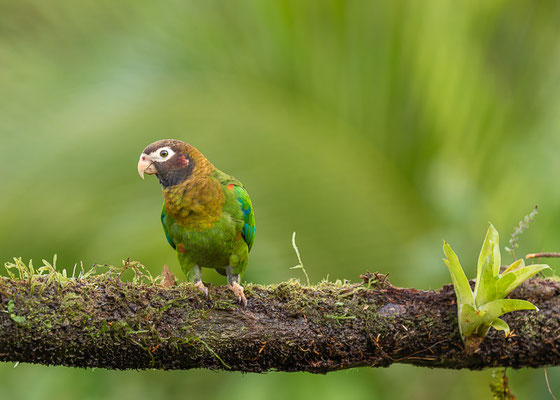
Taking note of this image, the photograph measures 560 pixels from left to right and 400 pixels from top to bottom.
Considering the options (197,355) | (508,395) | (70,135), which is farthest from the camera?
(70,135)

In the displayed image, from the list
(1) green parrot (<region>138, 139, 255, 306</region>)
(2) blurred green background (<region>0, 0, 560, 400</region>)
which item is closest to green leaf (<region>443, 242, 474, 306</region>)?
(1) green parrot (<region>138, 139, 255, 306</region>)

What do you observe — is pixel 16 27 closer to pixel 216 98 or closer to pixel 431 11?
pixel 216 98

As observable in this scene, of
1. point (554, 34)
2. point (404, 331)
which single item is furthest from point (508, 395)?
point (554, 34)

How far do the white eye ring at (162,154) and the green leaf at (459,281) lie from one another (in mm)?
2460

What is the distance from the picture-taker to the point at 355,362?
3.30 meters

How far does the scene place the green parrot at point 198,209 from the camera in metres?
4.73

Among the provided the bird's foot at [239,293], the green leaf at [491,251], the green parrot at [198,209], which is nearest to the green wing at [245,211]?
the green parrot at [198,209]

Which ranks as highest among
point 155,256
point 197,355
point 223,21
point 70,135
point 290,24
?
point 223,21

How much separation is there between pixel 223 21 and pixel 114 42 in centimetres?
119

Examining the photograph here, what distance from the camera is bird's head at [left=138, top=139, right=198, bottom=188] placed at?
4.80 metres

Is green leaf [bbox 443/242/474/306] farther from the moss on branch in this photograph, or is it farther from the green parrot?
the green parrot

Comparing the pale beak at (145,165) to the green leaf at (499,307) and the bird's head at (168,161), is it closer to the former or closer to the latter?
the bird's head at (168,161)

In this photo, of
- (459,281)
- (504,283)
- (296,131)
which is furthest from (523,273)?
(296,131)

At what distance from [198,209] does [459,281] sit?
86.5 inches
